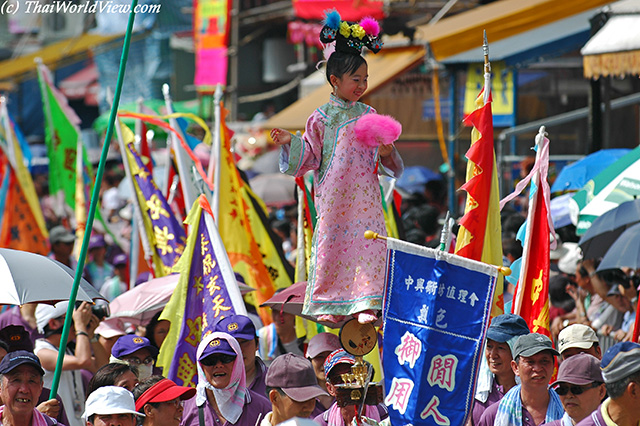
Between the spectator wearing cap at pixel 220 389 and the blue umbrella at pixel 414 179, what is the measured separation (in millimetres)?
10352

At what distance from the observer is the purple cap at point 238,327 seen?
6.01 metres

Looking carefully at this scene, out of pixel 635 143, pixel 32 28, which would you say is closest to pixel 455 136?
pixel 635 143

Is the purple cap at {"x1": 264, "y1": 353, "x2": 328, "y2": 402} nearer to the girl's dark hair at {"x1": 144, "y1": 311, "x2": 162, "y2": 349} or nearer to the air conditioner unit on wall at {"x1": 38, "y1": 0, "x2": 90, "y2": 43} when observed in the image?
the girl's dark hair at {"x1": 144, "y1": 311, "x2": 162, "y2": 349}

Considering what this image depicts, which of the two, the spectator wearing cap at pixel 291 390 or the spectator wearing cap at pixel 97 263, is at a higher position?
the spectator wearing cap at pixel 291 390

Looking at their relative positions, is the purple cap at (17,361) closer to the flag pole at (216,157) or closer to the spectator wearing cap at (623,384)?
the spectator wearing cap at (623,384)

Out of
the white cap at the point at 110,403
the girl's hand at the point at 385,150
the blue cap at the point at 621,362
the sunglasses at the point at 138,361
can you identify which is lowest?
the sunglasses at the point at 138,361

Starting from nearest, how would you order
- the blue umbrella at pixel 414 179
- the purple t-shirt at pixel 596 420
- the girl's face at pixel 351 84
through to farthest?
the purple t-shirt at pixel 596 420 < the girl's face at pixel 351 84 < the blue umbrella at pixel 414 179

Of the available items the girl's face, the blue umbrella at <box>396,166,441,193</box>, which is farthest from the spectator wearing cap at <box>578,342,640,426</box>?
the blue umbrella at <box>396,166,441,193</box>

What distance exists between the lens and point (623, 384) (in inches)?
165

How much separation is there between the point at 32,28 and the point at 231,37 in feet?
51.4

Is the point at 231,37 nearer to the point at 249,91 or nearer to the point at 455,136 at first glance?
the point at 249,91

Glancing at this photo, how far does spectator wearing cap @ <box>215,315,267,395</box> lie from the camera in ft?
19.7

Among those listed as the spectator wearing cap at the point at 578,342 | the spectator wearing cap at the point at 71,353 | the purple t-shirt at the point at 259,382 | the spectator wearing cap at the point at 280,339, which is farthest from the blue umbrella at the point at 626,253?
the spectator wearing cap at the point at 71,353

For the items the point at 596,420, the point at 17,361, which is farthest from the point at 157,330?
the point at 596,420
